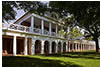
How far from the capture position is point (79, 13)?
9.91 m

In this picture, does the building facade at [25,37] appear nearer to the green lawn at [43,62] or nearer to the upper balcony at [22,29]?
the upper balcony at [22,29]

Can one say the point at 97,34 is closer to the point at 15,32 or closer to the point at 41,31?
the point at 41,31

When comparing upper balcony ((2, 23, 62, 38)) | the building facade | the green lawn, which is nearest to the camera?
the green lawn

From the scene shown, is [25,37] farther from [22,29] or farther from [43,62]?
[43,62]

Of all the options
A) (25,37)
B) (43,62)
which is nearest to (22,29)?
(25,37)

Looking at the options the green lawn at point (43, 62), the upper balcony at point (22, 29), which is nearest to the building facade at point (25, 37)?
the upper balcony at point (22, 29)

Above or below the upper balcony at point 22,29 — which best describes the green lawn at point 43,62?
below

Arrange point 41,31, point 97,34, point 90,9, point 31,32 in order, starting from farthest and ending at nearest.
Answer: point 97,34
point 41,31
point 31,32
point 90,9

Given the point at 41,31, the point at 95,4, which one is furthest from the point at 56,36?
the point at 95,4

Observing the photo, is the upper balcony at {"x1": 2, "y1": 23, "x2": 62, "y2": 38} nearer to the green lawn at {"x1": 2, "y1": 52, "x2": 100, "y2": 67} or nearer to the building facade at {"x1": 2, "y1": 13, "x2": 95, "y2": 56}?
the building facade at {"x1": 2, "y1": 13, "x2": 95, "y2": 56}

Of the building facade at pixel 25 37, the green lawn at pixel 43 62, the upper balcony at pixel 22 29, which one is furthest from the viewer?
the building facade at pixel 25 37

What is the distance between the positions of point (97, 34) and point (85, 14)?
18.4m

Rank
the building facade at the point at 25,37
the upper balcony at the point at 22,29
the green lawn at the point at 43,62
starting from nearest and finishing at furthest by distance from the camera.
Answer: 1. the green lawn at the point at 43,62
2. the upper balcony at the point at 22,29
3. the building facade at the point at 25,37

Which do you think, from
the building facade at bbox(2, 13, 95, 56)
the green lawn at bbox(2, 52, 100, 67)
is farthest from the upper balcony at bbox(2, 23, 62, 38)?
the green lawn at bbox(2, 52, 100, 67)
